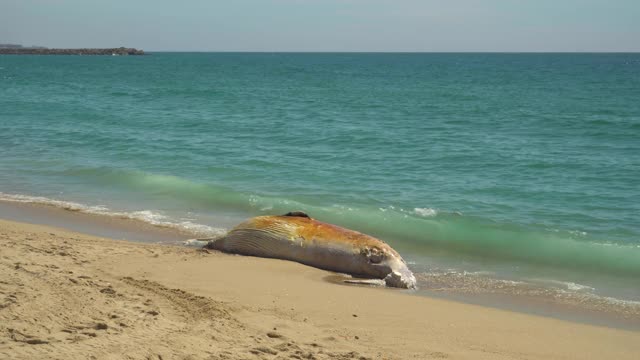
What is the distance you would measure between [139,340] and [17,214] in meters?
7.38

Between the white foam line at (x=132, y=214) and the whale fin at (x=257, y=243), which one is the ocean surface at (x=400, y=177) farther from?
the whale fin at (x=257, y=243)

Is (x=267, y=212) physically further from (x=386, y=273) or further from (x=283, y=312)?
(x=283, y=312)

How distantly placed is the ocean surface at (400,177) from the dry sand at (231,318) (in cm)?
139

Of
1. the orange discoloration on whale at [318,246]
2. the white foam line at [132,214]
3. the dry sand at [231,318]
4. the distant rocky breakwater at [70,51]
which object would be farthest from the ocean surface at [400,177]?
the distant rocky breakwater at [70,51]

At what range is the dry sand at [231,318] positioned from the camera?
550 centimetres

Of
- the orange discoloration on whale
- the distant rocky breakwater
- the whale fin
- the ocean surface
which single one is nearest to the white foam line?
the ocean surface

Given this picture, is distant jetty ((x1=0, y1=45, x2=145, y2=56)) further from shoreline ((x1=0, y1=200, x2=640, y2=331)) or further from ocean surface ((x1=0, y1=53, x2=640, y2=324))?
shoreline ((x1=0, y1=200, x2=640, y2=331))

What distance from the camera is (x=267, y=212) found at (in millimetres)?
12469

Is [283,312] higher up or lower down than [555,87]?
lower down

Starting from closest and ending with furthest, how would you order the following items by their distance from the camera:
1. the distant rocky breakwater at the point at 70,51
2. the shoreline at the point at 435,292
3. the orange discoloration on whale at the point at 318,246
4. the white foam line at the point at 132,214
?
the shoreline at the point at 435,292, the orange discoloration on whale at the point at 318,246, the white foam line at the point at 132,214, the distant rocky breakwater at the point at 70,51

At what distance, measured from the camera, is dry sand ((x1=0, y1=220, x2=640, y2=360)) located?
5504 millimetres

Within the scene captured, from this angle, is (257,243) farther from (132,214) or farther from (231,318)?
(132,214)

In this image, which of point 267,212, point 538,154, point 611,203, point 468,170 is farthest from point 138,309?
point 538,154

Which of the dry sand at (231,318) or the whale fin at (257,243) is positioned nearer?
the dry sand at (231,318)
